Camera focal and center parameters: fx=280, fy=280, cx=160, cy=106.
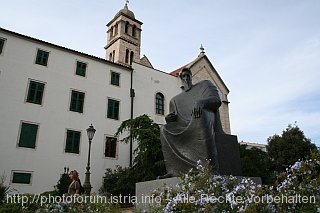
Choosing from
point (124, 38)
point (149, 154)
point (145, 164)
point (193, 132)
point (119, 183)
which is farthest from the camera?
point (124, 38)

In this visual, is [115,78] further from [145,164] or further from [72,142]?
[145,164]

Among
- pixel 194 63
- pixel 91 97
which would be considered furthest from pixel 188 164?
pixel 194 63

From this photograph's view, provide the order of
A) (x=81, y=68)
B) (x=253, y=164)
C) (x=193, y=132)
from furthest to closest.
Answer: (x=81, y=68)
(x=253, y=164)
(x=193, y=132)

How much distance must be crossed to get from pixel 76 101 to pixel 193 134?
56.9ft

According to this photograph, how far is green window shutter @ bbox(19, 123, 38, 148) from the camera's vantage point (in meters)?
17.7

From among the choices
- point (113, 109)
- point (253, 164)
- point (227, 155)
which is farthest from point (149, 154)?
point (227, 155)

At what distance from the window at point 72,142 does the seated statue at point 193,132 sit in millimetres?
15260

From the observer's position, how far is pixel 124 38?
38.2 metres

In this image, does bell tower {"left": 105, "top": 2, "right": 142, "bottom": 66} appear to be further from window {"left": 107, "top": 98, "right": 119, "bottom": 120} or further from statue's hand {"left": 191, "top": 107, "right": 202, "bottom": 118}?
statue's hand {"left": 191, "top": 107, "right": 202, "bottom": 118}

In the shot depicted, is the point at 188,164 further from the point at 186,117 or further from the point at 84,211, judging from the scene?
the point at 84,211

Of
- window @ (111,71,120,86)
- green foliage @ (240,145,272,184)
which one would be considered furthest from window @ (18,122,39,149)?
green foliage @ (240,145,272,184)

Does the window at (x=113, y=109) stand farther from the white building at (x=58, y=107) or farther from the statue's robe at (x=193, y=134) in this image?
the statue's robe at (x=193, y=134)

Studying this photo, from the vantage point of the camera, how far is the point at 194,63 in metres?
31.8

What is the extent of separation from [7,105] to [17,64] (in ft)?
10.2
